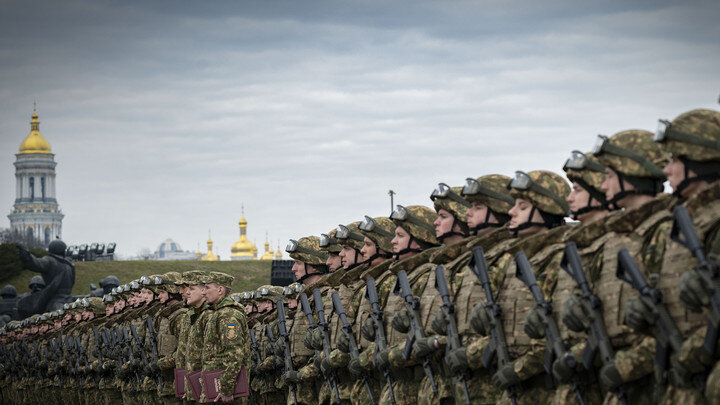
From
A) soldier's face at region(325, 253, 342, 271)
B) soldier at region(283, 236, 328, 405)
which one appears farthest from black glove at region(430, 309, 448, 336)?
soldier's face at region(325, 253, 342, 271)

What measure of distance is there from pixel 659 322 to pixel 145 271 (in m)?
72.4

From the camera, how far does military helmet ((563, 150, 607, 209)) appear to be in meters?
7.62

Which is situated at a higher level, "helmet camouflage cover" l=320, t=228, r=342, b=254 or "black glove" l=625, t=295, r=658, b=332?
"helmet camouflage cover" l=320, t=228, r=342, b=254

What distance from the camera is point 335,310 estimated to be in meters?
11.4

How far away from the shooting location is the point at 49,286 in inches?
1575

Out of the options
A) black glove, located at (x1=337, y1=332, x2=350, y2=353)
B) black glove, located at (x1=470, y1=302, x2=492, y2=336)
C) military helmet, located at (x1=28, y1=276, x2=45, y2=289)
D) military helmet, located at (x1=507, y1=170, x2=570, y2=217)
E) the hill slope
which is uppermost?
the hill slope

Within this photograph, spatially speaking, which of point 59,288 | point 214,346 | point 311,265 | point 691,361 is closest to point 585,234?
point 691,361

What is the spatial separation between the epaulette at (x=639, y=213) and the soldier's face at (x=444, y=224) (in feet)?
10.5

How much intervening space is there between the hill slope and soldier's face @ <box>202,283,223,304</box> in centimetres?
5443

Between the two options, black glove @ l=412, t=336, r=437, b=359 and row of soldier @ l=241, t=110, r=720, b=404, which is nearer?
row of soldier @ l=241, t=110, r=720, b=404

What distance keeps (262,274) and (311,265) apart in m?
58.3

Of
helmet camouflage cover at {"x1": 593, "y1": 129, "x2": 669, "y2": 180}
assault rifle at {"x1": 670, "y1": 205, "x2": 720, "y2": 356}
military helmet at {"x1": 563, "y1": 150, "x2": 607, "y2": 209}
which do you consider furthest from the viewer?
military helmet at {"x1": 563, "y1": 150, "x2": 607, "y2": 209}

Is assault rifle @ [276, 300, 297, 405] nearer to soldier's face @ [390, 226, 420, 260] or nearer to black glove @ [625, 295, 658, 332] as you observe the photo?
soldier's face @ [390, 226, 420, 260]

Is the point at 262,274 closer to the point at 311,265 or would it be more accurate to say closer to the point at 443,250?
the point at 311,265
